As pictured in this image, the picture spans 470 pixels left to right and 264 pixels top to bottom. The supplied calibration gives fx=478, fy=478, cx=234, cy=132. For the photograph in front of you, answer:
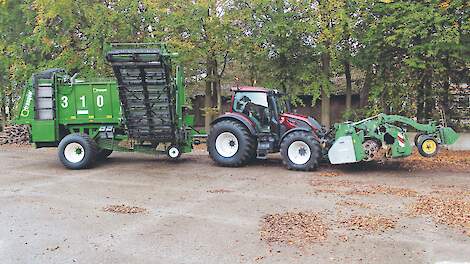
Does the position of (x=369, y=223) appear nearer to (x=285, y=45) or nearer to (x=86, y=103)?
(x=86, y=103)

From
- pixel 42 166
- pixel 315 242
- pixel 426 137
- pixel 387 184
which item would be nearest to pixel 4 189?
pixel 42 166

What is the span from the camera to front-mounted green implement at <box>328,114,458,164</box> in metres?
10.5

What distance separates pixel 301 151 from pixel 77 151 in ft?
18.1

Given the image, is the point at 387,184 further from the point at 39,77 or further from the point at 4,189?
the point at 39,77

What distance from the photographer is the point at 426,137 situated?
10.5m

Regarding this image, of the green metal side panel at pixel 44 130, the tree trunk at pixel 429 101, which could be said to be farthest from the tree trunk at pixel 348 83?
the green metal side panel at pixel 44 130

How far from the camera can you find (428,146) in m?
10.5

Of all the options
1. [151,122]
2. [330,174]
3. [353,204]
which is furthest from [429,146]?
[151,122]

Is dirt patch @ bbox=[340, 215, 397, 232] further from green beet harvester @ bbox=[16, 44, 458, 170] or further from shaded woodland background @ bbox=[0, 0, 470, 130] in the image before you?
shaded woodland background @ bbox=[0, 0, 470, 130]

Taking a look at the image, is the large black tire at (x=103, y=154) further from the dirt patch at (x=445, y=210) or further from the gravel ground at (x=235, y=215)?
the dirt patch at (x=445, y=210)

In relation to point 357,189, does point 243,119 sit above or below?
above

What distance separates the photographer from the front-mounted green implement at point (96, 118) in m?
11.5

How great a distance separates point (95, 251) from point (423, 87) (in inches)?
536

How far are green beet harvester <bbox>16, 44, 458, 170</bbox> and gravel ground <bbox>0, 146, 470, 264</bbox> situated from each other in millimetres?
584
